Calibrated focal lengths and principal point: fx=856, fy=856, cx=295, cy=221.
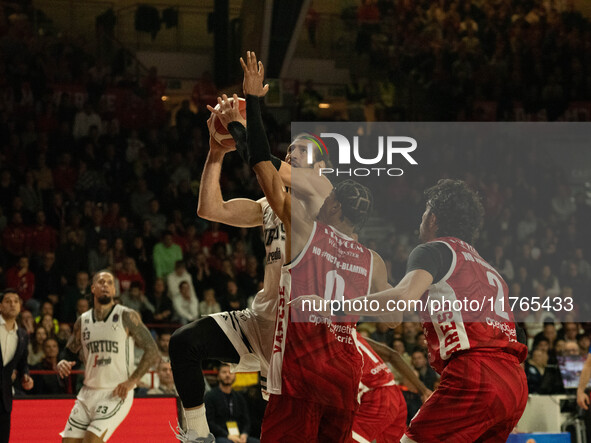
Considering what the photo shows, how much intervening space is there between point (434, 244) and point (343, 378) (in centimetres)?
88

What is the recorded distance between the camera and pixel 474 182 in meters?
14.5

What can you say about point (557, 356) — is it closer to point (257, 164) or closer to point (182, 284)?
point (182, 284)

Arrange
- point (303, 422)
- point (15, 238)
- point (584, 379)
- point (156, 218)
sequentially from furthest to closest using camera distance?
point (156, 218) < point (15, 238) < point (584, 379) < point (303, 422)

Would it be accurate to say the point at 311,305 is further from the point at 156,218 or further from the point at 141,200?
the point at 141,200

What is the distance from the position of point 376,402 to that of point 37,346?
15.9 ft

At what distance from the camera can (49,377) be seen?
938cm

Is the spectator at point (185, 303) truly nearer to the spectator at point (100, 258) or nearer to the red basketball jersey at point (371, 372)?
the spectator at point (100, 258)

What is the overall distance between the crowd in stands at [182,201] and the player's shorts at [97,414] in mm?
1891

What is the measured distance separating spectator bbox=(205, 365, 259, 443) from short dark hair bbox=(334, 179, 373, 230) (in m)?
4.29

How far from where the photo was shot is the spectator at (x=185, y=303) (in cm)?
1129

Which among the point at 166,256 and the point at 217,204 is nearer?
the point at 217,204

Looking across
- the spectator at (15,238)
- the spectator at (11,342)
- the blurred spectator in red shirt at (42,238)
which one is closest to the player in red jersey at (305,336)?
the spectator at (11,342)

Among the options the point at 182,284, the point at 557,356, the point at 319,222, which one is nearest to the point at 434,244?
the point at 319,222

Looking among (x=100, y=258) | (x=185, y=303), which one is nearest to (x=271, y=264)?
(x=185, y=303)
